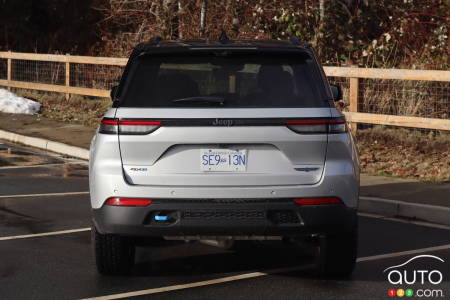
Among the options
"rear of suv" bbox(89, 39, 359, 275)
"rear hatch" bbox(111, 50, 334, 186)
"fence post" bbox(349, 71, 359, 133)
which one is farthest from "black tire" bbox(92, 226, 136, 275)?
"fence post" bbox(349, 71, 359, 133)

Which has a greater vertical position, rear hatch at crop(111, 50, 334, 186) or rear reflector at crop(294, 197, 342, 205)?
rear hatch at crop(111, 50, 334, 186)

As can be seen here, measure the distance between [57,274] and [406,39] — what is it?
42.3 feet

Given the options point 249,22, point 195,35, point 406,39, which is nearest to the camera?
point 406,39

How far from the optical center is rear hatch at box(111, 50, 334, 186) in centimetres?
677

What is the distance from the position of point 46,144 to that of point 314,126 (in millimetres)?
10964

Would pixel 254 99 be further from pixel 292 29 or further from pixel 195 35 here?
pixel 195 35

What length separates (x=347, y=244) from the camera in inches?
288

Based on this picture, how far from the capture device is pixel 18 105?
2244 cm

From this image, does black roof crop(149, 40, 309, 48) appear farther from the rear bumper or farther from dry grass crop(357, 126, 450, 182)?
dry grass crop(357, 126, 450, 182)

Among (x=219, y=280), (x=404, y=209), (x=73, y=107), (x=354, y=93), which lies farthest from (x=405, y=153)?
(x=73, y=107)

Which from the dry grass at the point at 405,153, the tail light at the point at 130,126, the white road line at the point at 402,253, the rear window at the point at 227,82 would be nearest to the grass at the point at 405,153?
the dry grass at the point at 405,153

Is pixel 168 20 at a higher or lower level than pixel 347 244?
higher

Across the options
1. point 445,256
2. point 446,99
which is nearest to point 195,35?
point 446,99

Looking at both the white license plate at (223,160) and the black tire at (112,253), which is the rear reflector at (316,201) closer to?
the white license plate at (223,160)
